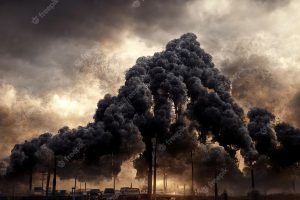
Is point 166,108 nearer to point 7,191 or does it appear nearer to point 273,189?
point 273,189

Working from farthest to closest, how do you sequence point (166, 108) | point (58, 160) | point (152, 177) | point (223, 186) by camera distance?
point (223, 186) < point (152, 177) < point (166, 108) < point (58, 160)

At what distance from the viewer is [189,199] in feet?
241

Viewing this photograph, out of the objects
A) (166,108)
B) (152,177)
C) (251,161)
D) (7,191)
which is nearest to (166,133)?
(166,108)

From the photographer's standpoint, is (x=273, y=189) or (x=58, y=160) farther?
(x=273, y=189)

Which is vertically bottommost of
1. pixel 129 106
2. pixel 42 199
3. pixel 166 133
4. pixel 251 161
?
pixel 42 199

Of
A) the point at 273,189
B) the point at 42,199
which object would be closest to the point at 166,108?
the point at 42,199

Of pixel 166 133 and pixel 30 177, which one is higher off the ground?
pixel 166 133

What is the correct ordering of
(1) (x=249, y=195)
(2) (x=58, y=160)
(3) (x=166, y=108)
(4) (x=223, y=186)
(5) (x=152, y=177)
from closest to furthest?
(1) (x=249, y=195), (2) (x=58, y=160), (3) (x=166, y=108), (5) (x=152, y=177), (4) (x=223, y=186)

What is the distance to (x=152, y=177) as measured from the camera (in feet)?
292

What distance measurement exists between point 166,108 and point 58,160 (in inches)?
1001

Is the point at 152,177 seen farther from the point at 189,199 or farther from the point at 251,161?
the point at 251,161

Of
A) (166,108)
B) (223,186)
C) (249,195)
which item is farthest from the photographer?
(223,186)

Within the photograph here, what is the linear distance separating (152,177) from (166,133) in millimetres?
13643

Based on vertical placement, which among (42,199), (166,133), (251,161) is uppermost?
(166,133)
